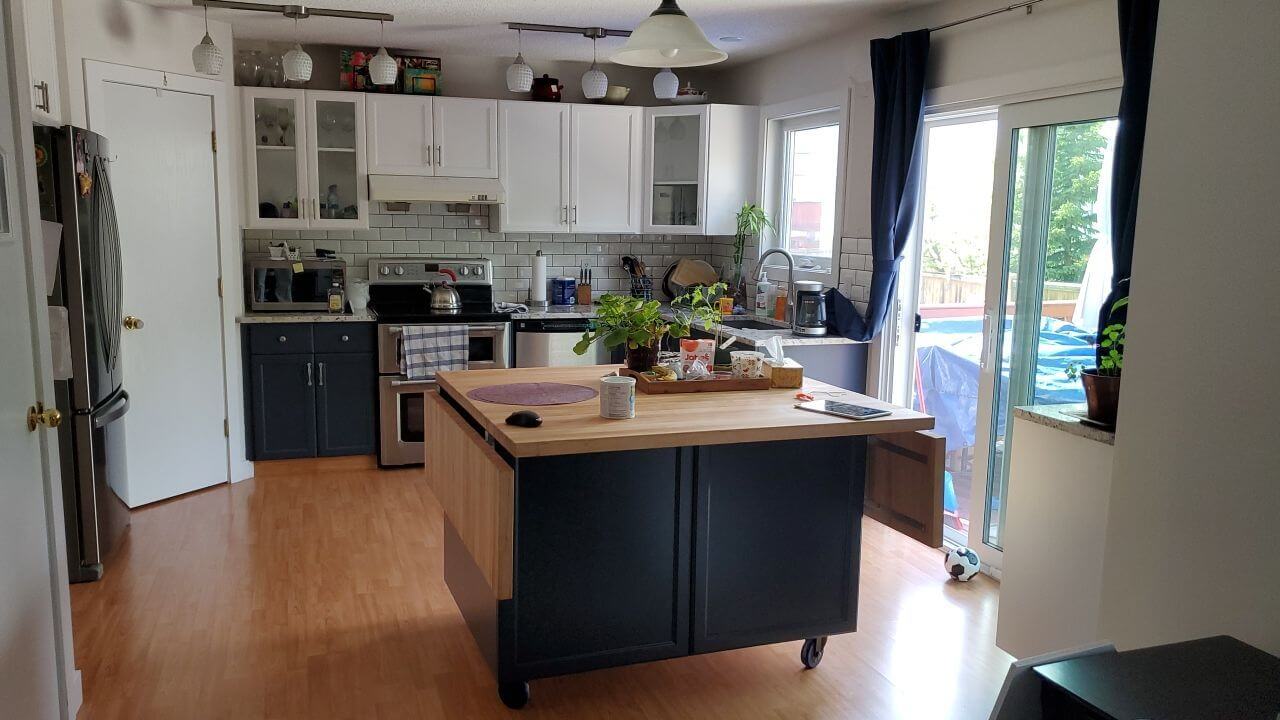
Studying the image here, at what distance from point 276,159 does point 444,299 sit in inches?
50.1

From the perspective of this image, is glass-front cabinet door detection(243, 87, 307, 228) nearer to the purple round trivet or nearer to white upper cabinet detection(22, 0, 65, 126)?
white upper cabinet detection(22, 0, 65, 126)

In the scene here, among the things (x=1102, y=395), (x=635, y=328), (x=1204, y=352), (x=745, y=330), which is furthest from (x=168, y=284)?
(x=1204, y=352)

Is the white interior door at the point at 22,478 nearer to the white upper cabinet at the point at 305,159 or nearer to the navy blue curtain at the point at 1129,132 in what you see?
the navy blue curtain at the point at 1129,132

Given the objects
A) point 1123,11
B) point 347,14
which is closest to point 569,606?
point 1123,11

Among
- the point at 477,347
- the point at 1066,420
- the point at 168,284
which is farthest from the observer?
the point at 477,347

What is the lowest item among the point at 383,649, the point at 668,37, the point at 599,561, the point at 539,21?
the point at 383,649

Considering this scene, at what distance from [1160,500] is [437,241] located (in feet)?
16.6

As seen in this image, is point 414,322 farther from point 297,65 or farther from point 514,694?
point 514,694

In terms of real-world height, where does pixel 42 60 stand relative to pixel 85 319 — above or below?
above

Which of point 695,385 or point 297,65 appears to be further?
point 297,65

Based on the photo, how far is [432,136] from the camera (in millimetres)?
5910

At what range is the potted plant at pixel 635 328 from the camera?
135 inches

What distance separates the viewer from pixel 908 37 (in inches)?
177

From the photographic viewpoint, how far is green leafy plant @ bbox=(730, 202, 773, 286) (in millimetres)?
6008
